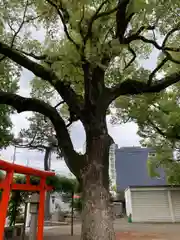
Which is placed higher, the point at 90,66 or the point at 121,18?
the point at 121,18

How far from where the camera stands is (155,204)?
52.5ft

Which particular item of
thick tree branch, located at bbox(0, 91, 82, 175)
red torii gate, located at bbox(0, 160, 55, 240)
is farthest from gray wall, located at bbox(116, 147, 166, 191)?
thick tree branch, located at bbox(0, 91, 82, 175)

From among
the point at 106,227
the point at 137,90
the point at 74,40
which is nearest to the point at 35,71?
the point at 74,40

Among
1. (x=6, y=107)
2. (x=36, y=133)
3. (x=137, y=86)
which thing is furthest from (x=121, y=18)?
(x=36, y=133)

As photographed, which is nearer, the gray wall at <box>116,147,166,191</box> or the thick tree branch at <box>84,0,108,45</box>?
the thick tree branch at <box>84,0,108,45</box>

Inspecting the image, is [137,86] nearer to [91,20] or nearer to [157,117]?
[91,20]

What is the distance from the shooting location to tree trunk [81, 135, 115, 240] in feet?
11.5

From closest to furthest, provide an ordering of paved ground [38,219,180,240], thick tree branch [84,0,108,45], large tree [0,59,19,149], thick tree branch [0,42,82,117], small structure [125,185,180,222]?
1. thick tree branch [84,0,108,45]
2. thick tree branch [0,42,82,117]
3. large tree [0,59,19,149]
4. paved ground [38,219,180,240]
5. small structure [125,185,180,222]

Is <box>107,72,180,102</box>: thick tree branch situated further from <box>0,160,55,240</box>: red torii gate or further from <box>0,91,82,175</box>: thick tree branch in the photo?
<box>0,160,55,240</box>: red torii gate

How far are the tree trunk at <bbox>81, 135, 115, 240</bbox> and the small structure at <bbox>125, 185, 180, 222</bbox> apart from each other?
13.3 m

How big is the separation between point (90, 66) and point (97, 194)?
2654mm

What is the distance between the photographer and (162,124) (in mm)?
9484

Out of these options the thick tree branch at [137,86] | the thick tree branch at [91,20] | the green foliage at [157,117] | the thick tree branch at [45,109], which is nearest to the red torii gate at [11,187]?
the thick tree branch at [45,109]

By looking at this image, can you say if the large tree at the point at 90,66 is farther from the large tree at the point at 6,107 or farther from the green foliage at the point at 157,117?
the green foliage at the point at 157,117
